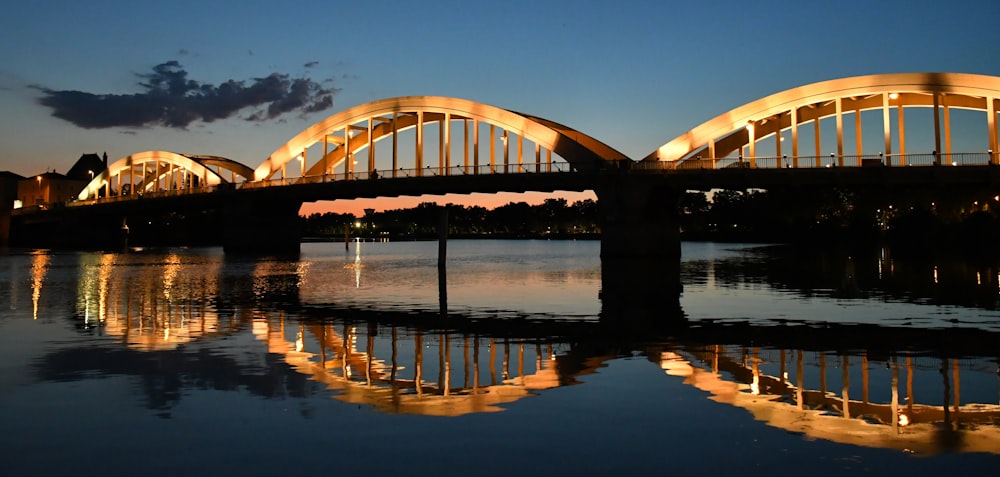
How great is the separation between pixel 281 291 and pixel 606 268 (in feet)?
71.3

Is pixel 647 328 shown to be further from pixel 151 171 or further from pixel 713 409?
pixel 151 171

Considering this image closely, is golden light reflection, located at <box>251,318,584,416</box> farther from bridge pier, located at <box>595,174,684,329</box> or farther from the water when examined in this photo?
bridge pier, located at <box>595,174,684,329</box>

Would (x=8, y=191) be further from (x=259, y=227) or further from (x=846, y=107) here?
(x=846, y=107)

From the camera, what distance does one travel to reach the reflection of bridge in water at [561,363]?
9352 millimetres

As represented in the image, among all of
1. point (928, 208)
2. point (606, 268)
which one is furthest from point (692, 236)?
point (606, 268)

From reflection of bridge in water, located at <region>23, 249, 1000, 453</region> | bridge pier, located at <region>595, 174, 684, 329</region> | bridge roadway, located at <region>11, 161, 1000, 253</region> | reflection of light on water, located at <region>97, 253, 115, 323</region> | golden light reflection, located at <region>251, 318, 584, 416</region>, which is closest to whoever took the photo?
reflection of bridge in water, located at <region>23, 249, 1000, 453</region>

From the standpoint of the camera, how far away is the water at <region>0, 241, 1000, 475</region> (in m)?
7.57

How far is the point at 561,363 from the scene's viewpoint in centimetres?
1326

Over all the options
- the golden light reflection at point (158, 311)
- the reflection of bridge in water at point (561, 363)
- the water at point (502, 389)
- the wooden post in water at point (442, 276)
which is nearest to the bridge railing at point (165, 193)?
the wooden post in water at point (442, 276)

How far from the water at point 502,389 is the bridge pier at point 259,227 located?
218 feet

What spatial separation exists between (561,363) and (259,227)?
80963mm

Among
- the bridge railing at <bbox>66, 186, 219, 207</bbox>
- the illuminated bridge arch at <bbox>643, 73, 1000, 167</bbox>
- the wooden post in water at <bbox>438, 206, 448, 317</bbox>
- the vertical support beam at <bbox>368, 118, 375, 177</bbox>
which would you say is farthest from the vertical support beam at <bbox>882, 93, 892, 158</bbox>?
the bridge railing at <bbox>66, 186, 219, 207</bbox>

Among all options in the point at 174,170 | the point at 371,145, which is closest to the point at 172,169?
the point at 174,170

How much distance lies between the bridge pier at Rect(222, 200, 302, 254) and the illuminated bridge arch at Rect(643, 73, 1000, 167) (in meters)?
46.9
